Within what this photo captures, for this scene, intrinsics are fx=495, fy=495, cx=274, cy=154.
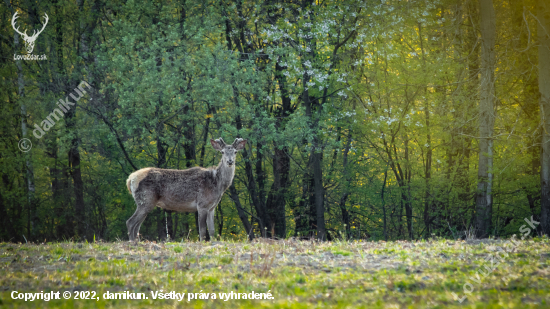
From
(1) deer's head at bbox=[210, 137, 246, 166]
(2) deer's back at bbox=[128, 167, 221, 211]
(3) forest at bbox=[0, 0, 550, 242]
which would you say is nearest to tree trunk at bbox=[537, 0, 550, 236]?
(3) forest at bbox=[0, 0, 550, 242]

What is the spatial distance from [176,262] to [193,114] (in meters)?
13.3

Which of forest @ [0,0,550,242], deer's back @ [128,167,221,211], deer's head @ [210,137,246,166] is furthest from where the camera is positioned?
forest @ [0,0,550,242]

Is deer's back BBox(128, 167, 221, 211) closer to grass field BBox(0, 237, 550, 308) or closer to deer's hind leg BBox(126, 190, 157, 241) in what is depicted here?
deer's hind leg BBox(126, 190, 157, 241)

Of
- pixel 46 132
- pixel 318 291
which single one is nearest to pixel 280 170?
pixel 46 132

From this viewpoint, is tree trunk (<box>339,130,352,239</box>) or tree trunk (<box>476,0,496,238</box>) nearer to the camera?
tree trunk (<box>476,0,496,238</box>)

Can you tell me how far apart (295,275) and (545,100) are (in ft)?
36.9

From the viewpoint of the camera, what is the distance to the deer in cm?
1290

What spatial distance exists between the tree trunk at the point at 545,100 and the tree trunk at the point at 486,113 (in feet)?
4.64

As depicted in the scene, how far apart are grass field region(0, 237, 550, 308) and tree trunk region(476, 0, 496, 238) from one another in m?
6.46

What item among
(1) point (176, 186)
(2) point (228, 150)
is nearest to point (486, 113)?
(2) point (228, 150)

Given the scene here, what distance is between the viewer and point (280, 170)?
2345 cm

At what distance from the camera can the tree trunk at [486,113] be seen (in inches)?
612

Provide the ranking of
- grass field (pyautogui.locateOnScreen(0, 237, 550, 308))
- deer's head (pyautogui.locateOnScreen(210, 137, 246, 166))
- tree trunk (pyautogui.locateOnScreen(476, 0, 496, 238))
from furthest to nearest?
tree trunk (pyautogui.locateOnScreen(476, 0, 496, 238)) → deer's head (pyautogui.locateOnScreen(210, 137, 246, 166)) → grass field (pyautogui.locateOnScreen(0, 237, 550, 308))

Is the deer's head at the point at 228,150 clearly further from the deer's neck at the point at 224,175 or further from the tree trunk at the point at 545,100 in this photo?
the tree trunk at the point at 545,100
